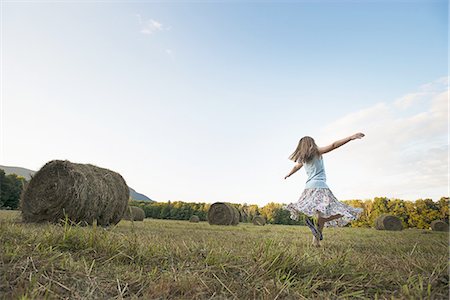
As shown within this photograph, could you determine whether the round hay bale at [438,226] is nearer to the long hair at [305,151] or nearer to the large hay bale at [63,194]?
the long hair at [305,151]

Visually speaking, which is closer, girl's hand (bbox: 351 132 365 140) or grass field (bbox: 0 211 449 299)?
grass field (bbox: 0 211 449 299)

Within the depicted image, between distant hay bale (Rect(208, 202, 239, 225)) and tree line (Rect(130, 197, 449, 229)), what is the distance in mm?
8323

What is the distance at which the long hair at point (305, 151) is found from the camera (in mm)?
5629

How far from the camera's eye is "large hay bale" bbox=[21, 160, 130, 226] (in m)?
7.73

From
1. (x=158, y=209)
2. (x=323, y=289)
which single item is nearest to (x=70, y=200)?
(x=323, y=289)

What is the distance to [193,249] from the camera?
231cm

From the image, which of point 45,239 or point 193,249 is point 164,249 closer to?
point 193,249

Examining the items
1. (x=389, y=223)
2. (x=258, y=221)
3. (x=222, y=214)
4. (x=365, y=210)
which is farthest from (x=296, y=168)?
(x=365, y=210)

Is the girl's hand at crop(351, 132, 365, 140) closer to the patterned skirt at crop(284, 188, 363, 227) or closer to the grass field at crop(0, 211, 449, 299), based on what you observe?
the patterned skirt at crop(284, 188, 363, 227)

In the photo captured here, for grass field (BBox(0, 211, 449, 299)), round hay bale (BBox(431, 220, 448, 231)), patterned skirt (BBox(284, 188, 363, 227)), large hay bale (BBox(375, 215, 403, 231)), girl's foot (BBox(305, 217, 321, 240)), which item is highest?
round hay bale (BBox(431, 220, 448, 231))

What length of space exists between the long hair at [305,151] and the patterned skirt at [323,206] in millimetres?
545

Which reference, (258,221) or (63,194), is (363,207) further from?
(63,194)

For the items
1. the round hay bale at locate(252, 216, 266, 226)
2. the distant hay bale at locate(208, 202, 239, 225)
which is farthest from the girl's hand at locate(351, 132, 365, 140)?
the round hay bale at locate(252, 216, 266, 226)

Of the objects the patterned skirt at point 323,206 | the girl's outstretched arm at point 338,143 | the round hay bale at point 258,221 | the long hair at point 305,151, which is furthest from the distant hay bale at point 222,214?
the girl's outstretched arm at point 338,143
